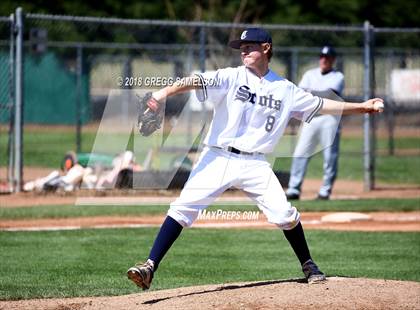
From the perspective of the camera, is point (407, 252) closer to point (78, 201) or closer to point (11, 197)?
point (78, 201)

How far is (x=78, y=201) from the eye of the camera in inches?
528

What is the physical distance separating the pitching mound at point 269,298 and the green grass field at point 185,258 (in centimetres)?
69

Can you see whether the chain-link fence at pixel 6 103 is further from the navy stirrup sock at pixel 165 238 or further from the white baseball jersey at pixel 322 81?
the navy stirrup sock at pixel 165 238

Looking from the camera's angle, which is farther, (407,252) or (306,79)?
(306,79)

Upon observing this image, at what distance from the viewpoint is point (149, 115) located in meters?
6.75

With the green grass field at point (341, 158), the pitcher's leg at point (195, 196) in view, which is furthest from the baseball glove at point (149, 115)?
the green grass field at point (341, 158)

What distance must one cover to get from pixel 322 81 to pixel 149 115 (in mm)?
7560

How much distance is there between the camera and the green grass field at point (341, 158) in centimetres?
1847

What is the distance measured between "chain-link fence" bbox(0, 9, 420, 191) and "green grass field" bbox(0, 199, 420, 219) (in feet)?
11.1

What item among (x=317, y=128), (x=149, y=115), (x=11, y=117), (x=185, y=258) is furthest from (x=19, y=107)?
(x=149, y=115)

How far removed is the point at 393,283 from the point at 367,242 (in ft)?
11.7

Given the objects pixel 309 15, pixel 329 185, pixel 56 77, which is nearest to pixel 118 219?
pixel 329 185

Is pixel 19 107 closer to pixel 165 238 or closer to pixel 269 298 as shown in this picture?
pixel 165 238

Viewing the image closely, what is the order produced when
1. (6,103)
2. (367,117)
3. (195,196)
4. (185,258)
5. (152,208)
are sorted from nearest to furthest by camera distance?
(195,196), (185,258), (152,208), (6,103), (367,117)
